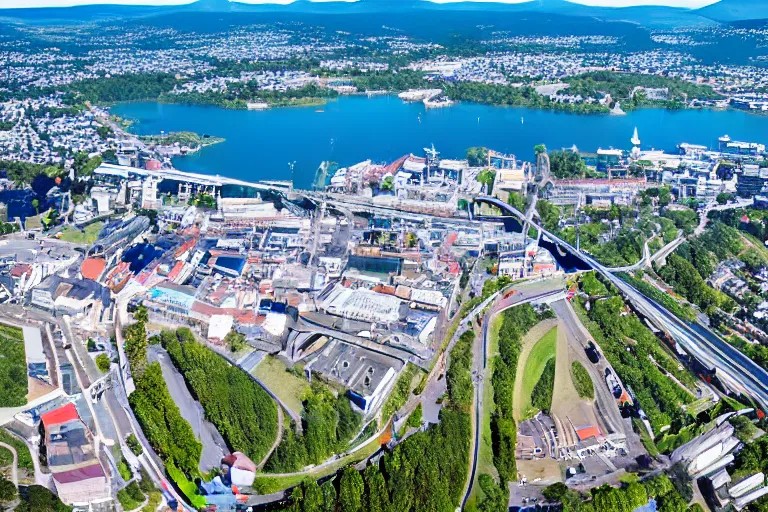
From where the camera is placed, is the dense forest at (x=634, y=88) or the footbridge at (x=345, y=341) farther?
the dense forest at (x=634, y=88)

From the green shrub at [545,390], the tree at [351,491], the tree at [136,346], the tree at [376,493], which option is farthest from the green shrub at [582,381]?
the tree at [136,346]

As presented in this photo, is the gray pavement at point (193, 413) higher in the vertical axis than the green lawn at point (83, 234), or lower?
higher

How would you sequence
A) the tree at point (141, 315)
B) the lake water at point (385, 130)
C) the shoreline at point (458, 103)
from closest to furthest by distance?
the tree at point (141, 315)
the lake water at point (385, 130)
the shoreline at point (458, 103)

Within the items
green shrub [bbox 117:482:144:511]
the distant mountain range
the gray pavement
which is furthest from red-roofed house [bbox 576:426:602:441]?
the distant mountain range

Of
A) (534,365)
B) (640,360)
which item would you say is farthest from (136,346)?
(640,360)

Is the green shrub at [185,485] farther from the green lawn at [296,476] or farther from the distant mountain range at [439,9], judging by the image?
the distant mountain range at [439,9]

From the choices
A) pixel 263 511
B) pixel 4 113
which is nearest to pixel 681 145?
pixel 263 511
